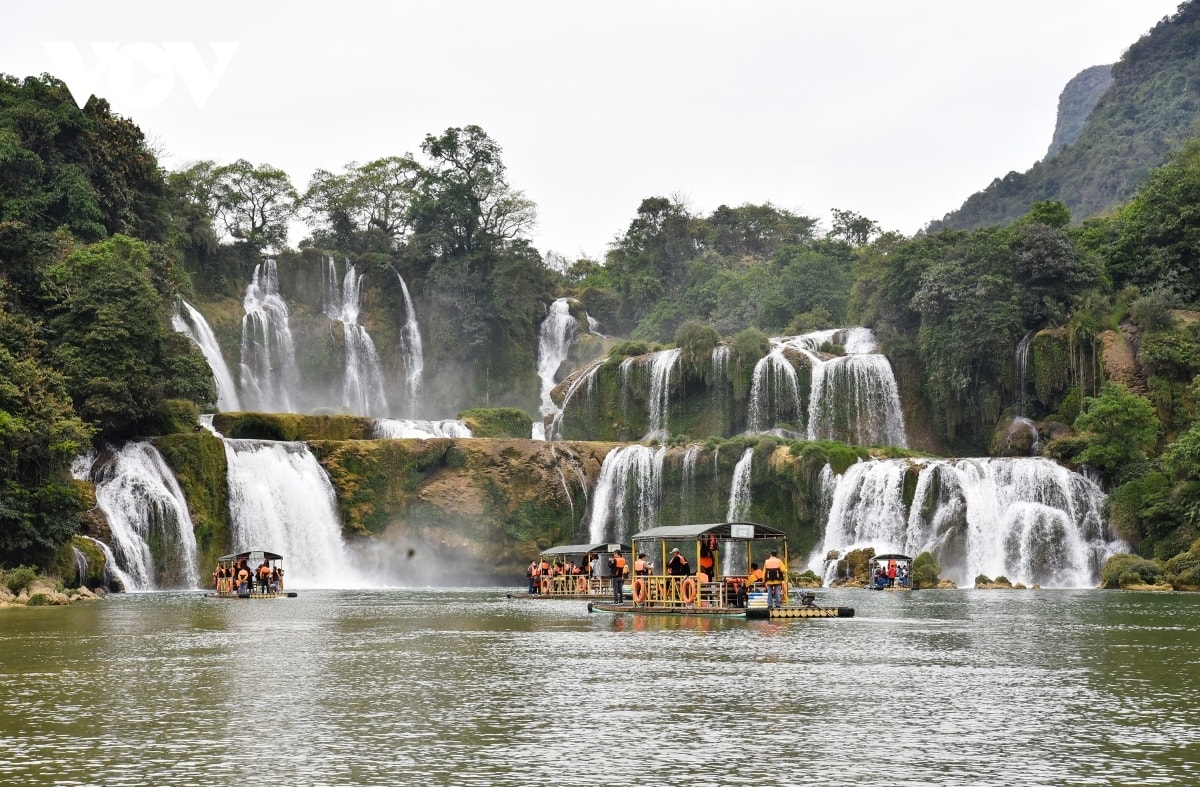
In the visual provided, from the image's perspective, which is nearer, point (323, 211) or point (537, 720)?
point (537, 720)

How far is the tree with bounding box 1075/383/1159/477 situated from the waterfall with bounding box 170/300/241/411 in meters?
46.4

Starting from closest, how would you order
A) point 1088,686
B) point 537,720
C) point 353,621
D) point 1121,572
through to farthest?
1. point 537,720
2. point 1088,686
3. point 353,621
4. point 1121,572

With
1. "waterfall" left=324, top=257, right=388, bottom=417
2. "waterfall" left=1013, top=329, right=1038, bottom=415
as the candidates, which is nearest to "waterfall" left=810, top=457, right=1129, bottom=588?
"waterfall" left=1013, top=329, right=1038, bottom=415

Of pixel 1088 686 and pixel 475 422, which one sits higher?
pixel 475 422

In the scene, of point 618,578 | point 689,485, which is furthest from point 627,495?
point 618,578

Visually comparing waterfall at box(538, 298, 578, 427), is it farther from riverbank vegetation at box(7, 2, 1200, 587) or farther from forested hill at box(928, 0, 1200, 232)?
forested hill at box(928, 0, 1200, 232)

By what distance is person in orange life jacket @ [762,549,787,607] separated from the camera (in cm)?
3312

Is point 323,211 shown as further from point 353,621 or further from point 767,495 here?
point 353,621

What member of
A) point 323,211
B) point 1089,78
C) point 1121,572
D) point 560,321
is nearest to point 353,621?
point 1121,572

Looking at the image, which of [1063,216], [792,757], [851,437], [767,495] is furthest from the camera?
[1063,216]

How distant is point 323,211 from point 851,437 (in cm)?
4871

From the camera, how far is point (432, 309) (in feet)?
303

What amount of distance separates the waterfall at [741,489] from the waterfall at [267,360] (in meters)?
33.2

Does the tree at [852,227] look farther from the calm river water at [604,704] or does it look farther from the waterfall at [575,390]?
the calm river water at [604,704]
